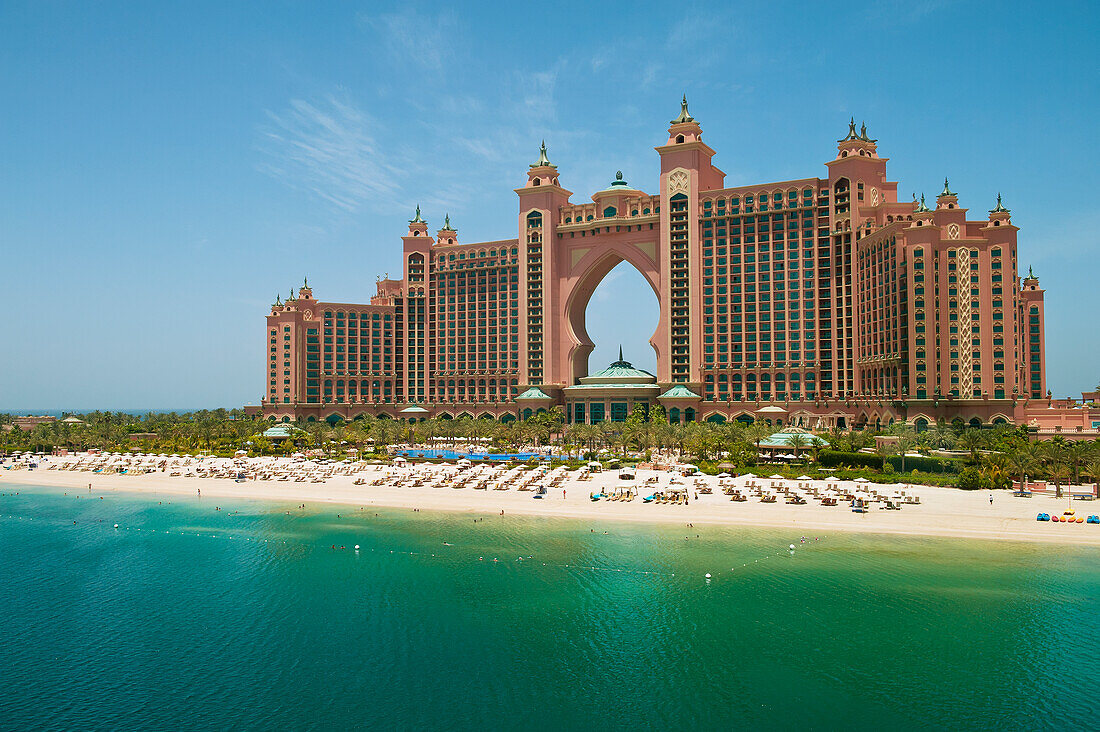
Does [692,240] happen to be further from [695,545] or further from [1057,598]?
[1057,598]

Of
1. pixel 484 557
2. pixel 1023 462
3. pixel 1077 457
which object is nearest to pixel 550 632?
pixel 484 557

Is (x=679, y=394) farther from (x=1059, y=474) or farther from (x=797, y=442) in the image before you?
(x=1059, y=474)

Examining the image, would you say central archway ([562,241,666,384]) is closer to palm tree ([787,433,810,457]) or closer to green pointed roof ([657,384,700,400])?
green pointed roof ([657,384,700,400])

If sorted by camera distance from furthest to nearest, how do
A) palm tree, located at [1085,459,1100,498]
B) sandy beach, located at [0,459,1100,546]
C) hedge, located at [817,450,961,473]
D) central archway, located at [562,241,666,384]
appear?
central archway, located at [562,241,666,384] < hedge, located at [817,450,961,473] < palm tree, located at [1085,459,1100,498] < sandy beach, located at [0,459,1100,546]

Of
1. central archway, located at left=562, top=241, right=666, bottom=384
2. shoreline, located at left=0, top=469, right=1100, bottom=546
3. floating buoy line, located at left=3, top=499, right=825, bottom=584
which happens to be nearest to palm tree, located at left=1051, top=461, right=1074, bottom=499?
shoreline, located at left=0, top=469, right=1100, bottom=546

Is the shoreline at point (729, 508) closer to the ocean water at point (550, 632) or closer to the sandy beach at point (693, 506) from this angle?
the sandy beach at point (693, 506)
